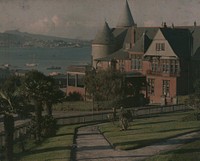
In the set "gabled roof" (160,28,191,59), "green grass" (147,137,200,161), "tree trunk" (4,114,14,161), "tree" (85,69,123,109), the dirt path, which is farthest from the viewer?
"gabled roof" (160,28,191,59)

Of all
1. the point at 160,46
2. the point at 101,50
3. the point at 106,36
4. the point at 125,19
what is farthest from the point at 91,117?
the point at 125,19

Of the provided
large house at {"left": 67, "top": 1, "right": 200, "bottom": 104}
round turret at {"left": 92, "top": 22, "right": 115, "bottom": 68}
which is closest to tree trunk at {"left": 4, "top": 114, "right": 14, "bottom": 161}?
large house at {"left": 67, "top": 1, "right": 200, "bottom": 104}

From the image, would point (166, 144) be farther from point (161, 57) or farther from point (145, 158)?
point (161, 57)

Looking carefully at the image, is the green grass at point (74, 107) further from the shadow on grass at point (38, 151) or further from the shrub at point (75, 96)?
the shadow on grass at point (38, 151)

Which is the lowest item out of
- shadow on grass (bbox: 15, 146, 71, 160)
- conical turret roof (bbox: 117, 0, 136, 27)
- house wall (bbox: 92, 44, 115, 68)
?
shadow on grass (bbox: 15, 146, 71, 160)

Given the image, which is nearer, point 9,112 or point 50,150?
point 9,112

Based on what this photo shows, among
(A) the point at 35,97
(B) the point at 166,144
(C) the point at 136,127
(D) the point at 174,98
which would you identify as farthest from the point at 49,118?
(D) the point at 174,98

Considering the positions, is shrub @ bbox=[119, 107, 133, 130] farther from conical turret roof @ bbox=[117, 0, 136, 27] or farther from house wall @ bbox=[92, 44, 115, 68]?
conical turret roof @ bbox=[117, 0, 136, 27]

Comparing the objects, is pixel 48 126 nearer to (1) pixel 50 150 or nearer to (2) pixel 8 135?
(1) pixel 50 150
